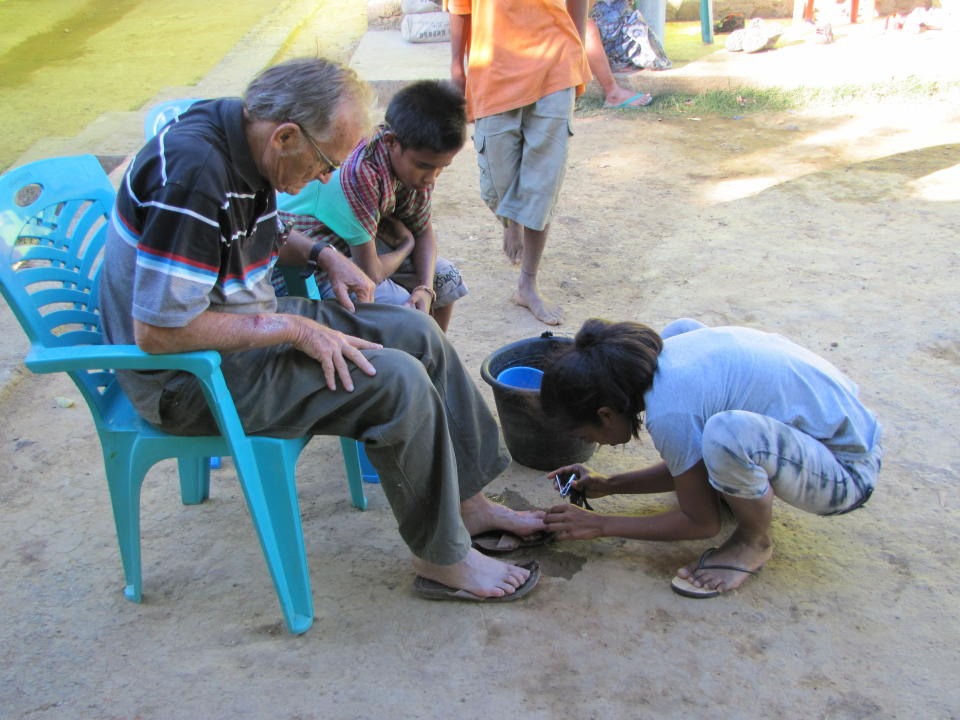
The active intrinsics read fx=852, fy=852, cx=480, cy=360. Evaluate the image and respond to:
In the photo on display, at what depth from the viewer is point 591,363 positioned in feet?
7.03

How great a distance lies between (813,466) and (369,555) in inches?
48.7

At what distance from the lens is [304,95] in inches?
74.7

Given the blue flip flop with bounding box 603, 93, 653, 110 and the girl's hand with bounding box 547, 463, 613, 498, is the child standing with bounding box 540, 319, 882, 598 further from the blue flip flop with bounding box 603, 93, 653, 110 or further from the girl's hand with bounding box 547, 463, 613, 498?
the blue flip flop with bounding box 603, 93, 653, 110

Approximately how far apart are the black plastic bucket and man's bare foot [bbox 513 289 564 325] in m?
0.86

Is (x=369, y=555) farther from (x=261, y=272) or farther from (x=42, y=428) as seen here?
(x=42, y=428)

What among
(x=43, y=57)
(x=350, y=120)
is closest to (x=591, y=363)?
(x=350, y=120)

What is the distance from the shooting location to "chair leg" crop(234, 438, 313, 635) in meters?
2.03

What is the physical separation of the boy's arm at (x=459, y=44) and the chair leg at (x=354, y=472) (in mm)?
→ 1933

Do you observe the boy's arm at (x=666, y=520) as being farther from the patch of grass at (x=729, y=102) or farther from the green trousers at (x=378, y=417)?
the patch of grass at (x=729, y=102)

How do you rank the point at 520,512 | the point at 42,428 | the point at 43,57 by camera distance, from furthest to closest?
the point at 43,57
the point at 42,428
the point at 520,512

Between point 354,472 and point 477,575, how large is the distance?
0.57 m

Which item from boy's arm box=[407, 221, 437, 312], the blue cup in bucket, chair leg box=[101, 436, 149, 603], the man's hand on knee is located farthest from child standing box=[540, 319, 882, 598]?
chair leg box=[101, 436, 149, 603]

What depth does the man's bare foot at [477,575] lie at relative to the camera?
2.24 meters

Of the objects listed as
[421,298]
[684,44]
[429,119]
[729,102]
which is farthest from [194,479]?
[684,44]
